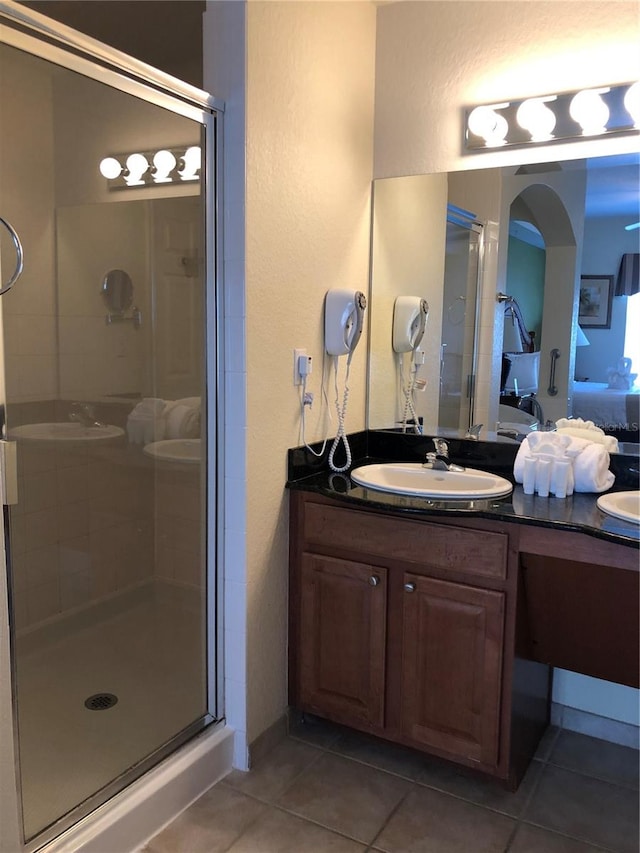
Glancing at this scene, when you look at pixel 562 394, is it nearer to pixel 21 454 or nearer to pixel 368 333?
pixel 368 333

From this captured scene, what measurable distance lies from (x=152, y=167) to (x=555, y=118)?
1.22 meters

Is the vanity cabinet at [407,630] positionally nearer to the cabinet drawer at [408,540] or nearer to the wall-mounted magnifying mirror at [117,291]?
the cabinet drawer at [408,540]

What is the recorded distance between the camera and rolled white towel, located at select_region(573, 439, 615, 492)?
207 cm

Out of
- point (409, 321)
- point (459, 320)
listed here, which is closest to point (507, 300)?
point (459, 320)

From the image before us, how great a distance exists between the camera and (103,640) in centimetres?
217

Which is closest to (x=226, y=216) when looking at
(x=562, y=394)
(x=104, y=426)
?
(x=104, y=426)

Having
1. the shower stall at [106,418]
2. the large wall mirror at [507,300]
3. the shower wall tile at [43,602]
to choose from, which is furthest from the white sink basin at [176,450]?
the large wall mirror at [507,300]

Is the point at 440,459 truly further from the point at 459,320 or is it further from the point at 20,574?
the point at 20,574

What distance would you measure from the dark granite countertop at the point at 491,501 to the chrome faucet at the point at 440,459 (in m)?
0.11

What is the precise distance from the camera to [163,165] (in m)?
1.98

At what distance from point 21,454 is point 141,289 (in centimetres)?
56

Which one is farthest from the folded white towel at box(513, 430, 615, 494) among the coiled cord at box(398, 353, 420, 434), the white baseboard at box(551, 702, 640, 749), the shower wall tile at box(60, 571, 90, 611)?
the shower wall tile at box(60, 571, 90, 611)

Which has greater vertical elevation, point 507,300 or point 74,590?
point 507,300

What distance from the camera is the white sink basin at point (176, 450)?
2.11 metres
